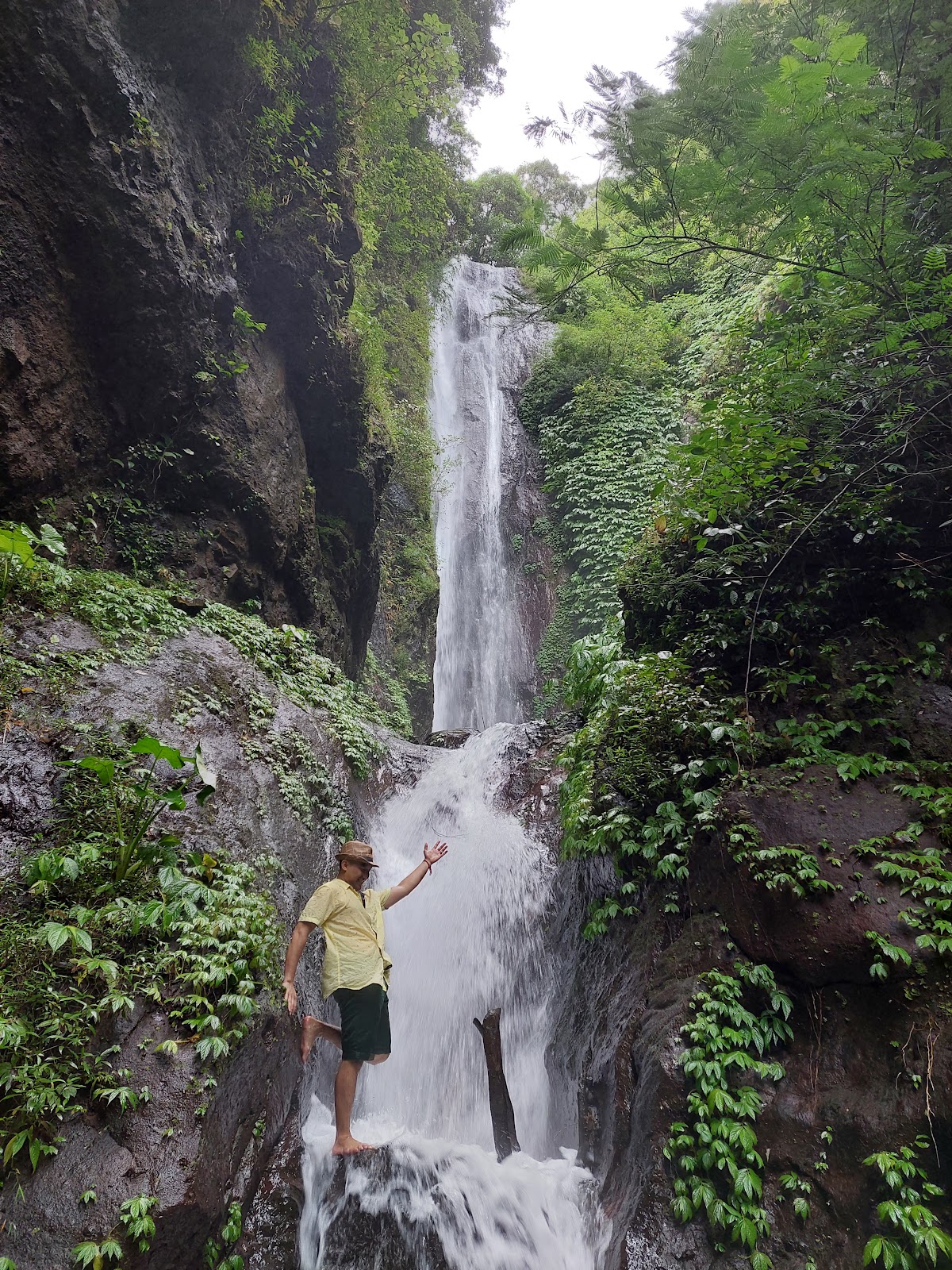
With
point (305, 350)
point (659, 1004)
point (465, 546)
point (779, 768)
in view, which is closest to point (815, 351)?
point (779, 768)

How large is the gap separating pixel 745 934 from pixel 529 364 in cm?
1969

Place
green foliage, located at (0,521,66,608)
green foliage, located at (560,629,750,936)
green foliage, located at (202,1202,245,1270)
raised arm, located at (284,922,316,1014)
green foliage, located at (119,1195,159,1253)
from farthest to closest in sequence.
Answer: green foliage, located at (560,629,750,936), green foliage, located at (0,521,66,608), raised arm, located at (284,922,316,1014), green foliage, located at (202,1202,245,1270), green foliage, located at (119,1195,159,1253)

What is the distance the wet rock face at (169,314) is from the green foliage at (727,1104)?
6889 millimetres

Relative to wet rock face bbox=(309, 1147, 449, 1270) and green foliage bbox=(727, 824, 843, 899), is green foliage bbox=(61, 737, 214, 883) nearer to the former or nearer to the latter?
wet rock face bbox=(309, 1147, 449, 1270)

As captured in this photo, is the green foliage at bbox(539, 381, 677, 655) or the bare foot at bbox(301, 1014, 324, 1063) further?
the green foliage at bbox(539, 381, 677, 655)

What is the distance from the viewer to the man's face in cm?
428

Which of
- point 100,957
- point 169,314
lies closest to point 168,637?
point 100,957

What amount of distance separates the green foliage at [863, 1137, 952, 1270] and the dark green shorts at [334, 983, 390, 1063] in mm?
2591

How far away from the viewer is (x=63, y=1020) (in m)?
3.00

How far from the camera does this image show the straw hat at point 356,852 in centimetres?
426

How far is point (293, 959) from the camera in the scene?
3.92m

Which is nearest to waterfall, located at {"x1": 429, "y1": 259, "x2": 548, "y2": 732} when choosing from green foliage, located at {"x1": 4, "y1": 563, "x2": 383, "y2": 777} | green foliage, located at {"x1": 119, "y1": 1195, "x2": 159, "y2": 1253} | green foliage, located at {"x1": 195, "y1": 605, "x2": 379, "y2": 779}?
green foliage, located at {"x1": 4, "y1": 563, "x2": 383, "y2": 777}

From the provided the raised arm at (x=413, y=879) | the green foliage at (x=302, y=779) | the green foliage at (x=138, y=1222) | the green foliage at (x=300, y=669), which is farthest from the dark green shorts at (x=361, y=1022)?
the green foliage at (x=300, y=669)

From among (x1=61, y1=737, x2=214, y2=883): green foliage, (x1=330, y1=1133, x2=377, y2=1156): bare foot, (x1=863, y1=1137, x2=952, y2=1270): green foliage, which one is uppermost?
(x1=61, y1=737, x2=214, y2=883): green foliage
